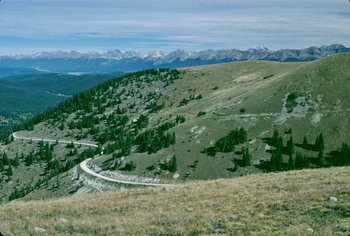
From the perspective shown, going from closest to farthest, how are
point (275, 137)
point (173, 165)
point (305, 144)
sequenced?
point (305, 144), point (173, 165), point (275, 137)

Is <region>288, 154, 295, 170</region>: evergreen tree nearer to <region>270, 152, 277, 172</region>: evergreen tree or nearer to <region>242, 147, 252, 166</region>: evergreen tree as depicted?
<region>270, 152, 277, 172</region>: evergreen tree

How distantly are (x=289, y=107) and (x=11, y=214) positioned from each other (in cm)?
12633

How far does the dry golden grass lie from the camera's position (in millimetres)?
24438

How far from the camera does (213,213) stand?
28781 millimetres

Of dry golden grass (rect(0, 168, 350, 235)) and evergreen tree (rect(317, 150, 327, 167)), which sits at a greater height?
dry golden grass (rect(0, 168, 350, 235))

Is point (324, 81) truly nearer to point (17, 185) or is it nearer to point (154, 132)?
point (154, 132)

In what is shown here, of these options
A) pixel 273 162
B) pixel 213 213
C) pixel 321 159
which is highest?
pixel 213 213

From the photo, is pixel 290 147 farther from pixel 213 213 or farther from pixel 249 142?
pixel 213 213

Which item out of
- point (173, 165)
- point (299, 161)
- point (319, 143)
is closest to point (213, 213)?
point (299, 161)

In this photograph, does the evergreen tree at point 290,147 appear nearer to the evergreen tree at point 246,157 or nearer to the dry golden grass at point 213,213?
the evergreen tree at point 246,157

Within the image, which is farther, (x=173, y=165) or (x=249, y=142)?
(x=249, y=142)

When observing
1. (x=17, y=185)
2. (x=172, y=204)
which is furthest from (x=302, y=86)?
(x=172, y=204)

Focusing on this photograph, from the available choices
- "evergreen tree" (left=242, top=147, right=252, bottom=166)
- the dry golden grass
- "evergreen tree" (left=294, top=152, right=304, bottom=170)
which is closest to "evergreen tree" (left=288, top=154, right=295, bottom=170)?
"evergreen tree" (left=294, top=152, right=304, bottom=170)

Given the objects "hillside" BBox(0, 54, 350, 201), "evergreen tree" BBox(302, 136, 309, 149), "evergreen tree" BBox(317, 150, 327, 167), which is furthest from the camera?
"evergreen tree" BBox(302, 136, 309, 149)
